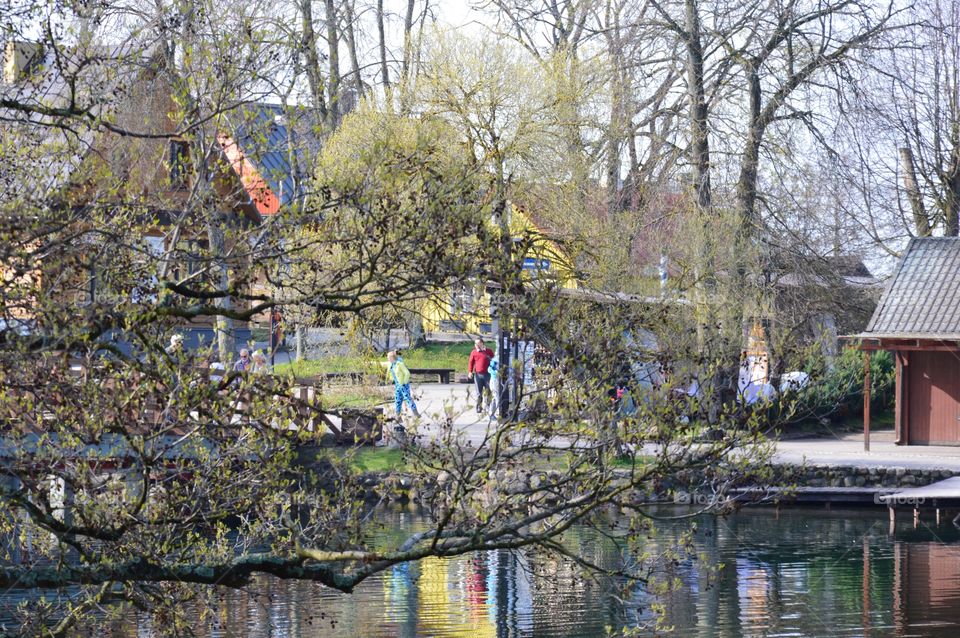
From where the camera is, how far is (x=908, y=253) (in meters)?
29.3

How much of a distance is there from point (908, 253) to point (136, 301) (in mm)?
24632

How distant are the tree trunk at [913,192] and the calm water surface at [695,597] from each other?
45.1 ft

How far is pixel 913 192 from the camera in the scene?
33.5 m

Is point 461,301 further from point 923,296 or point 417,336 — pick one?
point 417,336

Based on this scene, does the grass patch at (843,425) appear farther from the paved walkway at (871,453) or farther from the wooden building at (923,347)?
the wooden building at (923,347)

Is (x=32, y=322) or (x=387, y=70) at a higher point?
(x=387, y=70)

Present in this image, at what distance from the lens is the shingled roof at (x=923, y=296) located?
88.3 ft

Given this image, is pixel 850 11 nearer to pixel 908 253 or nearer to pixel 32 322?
pixel 908 253

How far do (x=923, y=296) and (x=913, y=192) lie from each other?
6536 mm

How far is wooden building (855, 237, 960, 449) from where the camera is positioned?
1072 inches

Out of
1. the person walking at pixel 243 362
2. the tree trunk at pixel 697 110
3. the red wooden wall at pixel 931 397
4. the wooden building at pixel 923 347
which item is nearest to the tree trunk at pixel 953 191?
the wooden building at pixel 923 347

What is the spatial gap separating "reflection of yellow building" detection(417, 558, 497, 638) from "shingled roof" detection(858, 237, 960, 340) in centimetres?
1124

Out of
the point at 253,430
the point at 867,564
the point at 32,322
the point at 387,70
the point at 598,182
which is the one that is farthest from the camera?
the point at 387,70

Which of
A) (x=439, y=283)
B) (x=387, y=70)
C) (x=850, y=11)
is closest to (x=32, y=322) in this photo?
(x=439, y=283)
